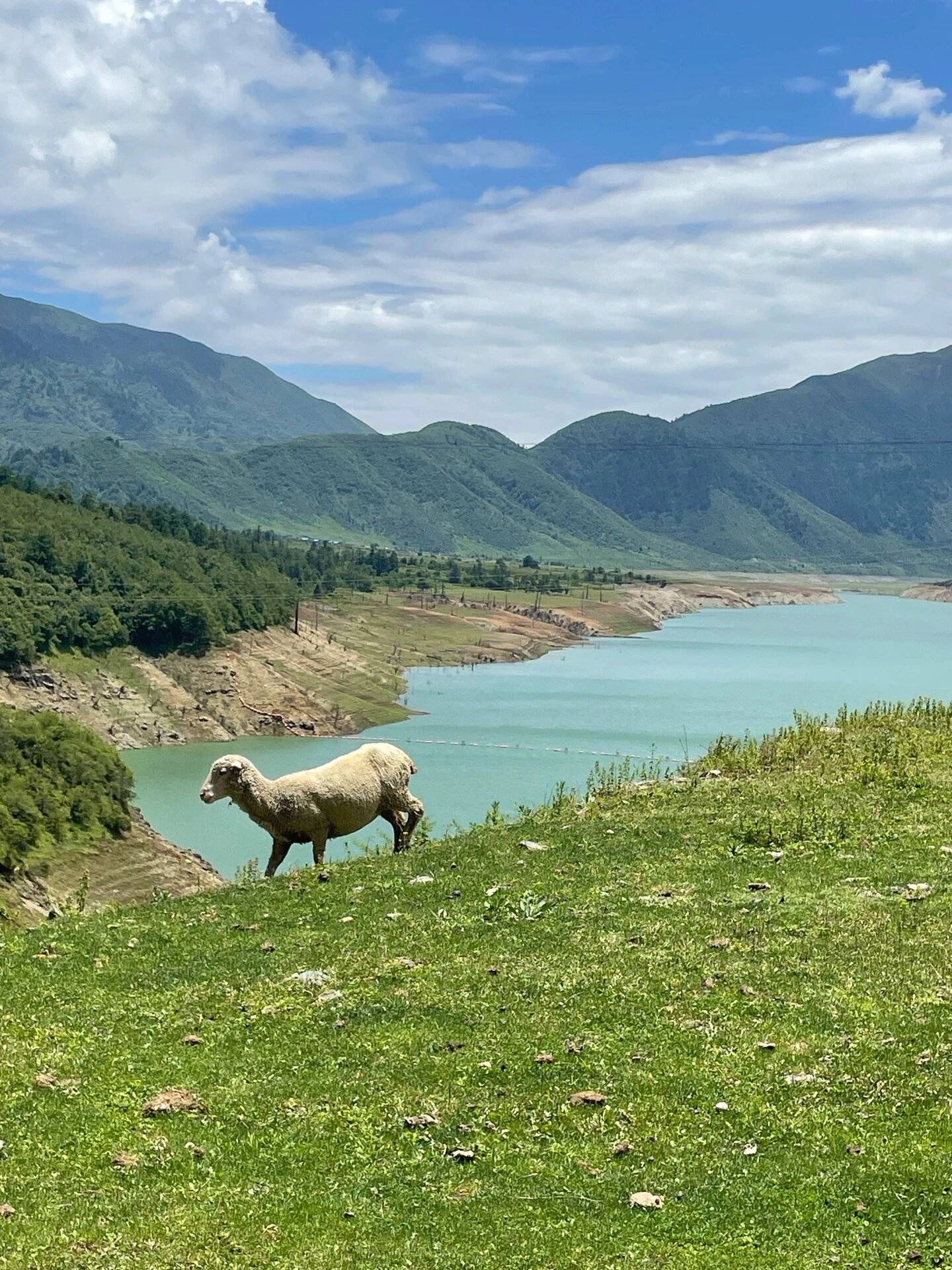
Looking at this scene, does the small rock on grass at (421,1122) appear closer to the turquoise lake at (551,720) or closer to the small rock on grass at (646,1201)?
the small rock on grass at (646,1201)

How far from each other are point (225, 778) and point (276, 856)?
1.47 meters

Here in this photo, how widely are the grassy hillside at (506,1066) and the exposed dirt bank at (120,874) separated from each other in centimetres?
2753

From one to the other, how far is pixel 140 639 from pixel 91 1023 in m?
98.3

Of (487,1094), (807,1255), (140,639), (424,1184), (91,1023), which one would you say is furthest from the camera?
(140,639)

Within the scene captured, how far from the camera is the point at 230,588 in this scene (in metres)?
122

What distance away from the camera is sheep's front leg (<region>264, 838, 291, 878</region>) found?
754 inches

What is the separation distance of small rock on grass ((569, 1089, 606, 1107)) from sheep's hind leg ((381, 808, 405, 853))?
1109 cm

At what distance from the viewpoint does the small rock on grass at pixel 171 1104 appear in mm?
9727

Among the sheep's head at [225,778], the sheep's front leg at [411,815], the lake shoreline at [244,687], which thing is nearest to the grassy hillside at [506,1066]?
the sheep's head at [225,778]

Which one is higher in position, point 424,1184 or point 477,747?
point 424,1184

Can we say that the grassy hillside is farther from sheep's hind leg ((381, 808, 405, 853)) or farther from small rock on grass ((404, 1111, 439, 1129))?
sheep's hind leg ((381, 808, 405, 853))

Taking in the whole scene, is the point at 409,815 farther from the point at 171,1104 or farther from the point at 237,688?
the point at 237,688

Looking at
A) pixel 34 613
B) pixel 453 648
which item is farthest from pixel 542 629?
pixel 34 613

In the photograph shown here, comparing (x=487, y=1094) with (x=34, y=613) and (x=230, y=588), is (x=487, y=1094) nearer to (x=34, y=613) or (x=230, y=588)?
(x=34, y=613)
